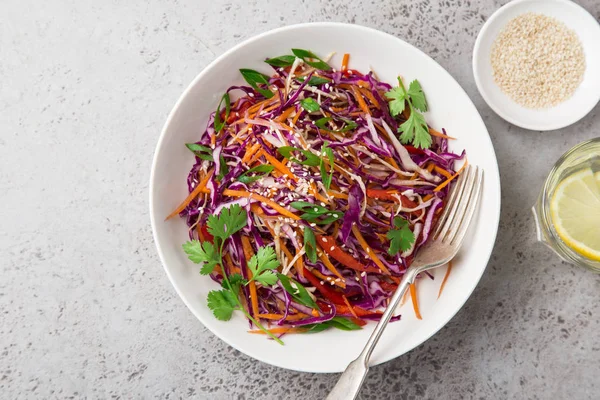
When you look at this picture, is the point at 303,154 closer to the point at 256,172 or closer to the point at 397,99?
the point at 256,172

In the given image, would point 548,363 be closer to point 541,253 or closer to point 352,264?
point 541,253

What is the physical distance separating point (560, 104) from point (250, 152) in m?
1.43

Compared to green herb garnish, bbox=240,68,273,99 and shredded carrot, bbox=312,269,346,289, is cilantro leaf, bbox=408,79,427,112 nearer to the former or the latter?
green herb garnish, bbox=240,68,273,99

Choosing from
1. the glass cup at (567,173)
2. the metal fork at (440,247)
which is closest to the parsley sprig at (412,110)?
the metal fork at (440,247)

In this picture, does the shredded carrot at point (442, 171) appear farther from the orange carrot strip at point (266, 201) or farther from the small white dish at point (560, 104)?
the orange carrot strip at point (266, 201)

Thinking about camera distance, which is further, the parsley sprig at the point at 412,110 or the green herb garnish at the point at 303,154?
the parsley sprig at the point at 412,110

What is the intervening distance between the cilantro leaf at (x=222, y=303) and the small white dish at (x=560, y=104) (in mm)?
1383

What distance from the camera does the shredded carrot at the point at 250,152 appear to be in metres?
2.01

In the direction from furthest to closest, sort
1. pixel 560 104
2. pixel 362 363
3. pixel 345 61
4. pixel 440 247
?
pixel 560 104 → pixel 345 61 → pixel 440 247 → pixel 362 363

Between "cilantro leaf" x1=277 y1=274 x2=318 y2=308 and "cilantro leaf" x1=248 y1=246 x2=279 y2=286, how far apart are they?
4 centimetres

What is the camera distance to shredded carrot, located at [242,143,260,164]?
6.61ft

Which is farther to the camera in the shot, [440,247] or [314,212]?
[440,247]

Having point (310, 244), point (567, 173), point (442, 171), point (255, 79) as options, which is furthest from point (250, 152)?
point (567, 173)

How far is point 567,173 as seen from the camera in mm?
2215
